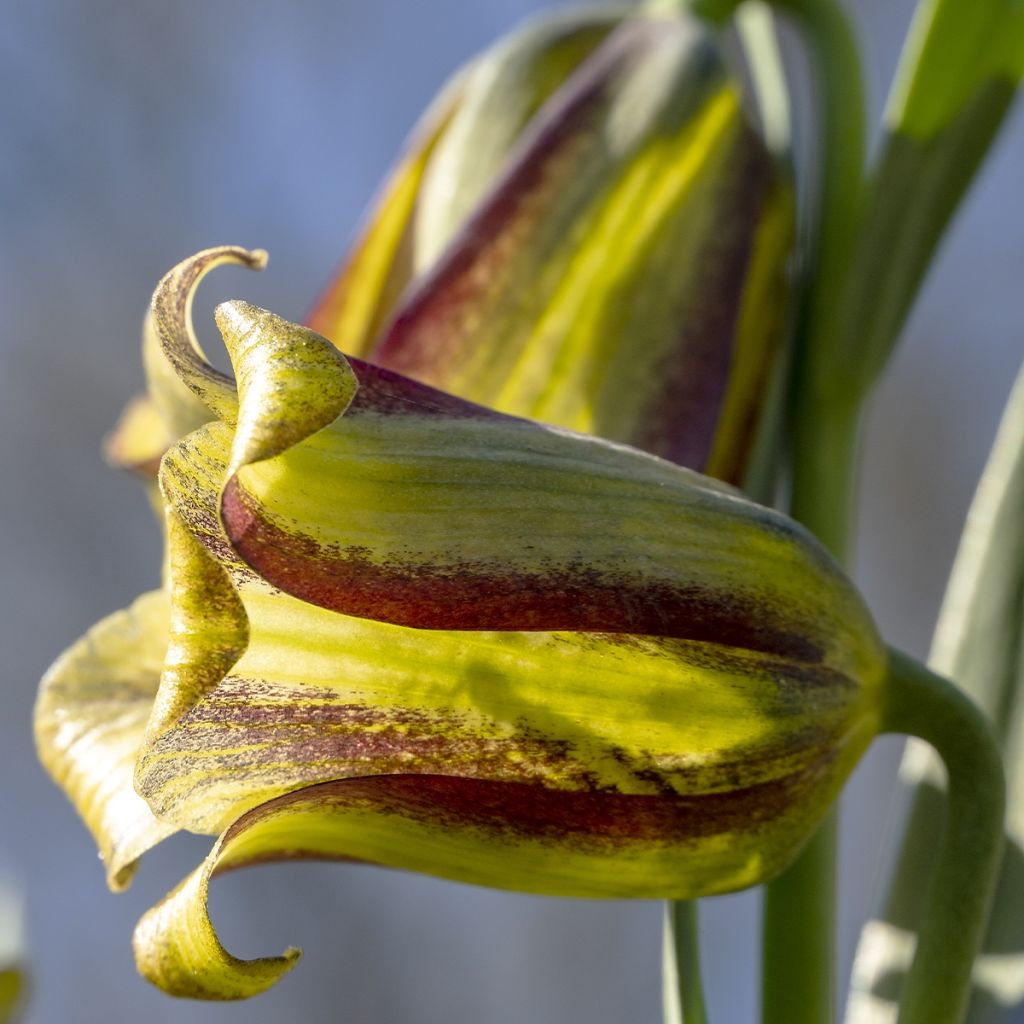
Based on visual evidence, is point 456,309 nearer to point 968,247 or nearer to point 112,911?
point 968,247

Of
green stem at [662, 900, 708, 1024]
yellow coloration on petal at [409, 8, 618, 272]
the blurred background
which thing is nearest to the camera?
green stem at [662, 900, 708, 1024]

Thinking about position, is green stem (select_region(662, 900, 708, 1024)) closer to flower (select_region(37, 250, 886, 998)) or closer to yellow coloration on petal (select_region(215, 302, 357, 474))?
flower (select_region(37, 250, 886, 998))

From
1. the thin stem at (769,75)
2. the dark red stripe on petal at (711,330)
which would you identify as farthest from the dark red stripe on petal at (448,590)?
the thin stem at (769,75)

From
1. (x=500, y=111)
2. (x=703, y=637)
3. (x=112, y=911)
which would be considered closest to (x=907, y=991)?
(x=703, y=637)

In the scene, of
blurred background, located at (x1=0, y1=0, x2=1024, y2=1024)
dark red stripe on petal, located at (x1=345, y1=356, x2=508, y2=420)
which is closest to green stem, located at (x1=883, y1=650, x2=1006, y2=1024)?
dark red stripe on petal, located at (x1=345, y1=356, x2=508, y2=420)

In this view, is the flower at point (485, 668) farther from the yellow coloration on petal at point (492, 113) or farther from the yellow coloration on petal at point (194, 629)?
the yellow coloration on petal at point (492, 113)

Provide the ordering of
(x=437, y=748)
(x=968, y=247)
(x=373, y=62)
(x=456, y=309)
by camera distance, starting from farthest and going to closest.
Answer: (x=373, y=62)
(x=968, y=247)
(x=456, y=309)
(x=437, y=748)
